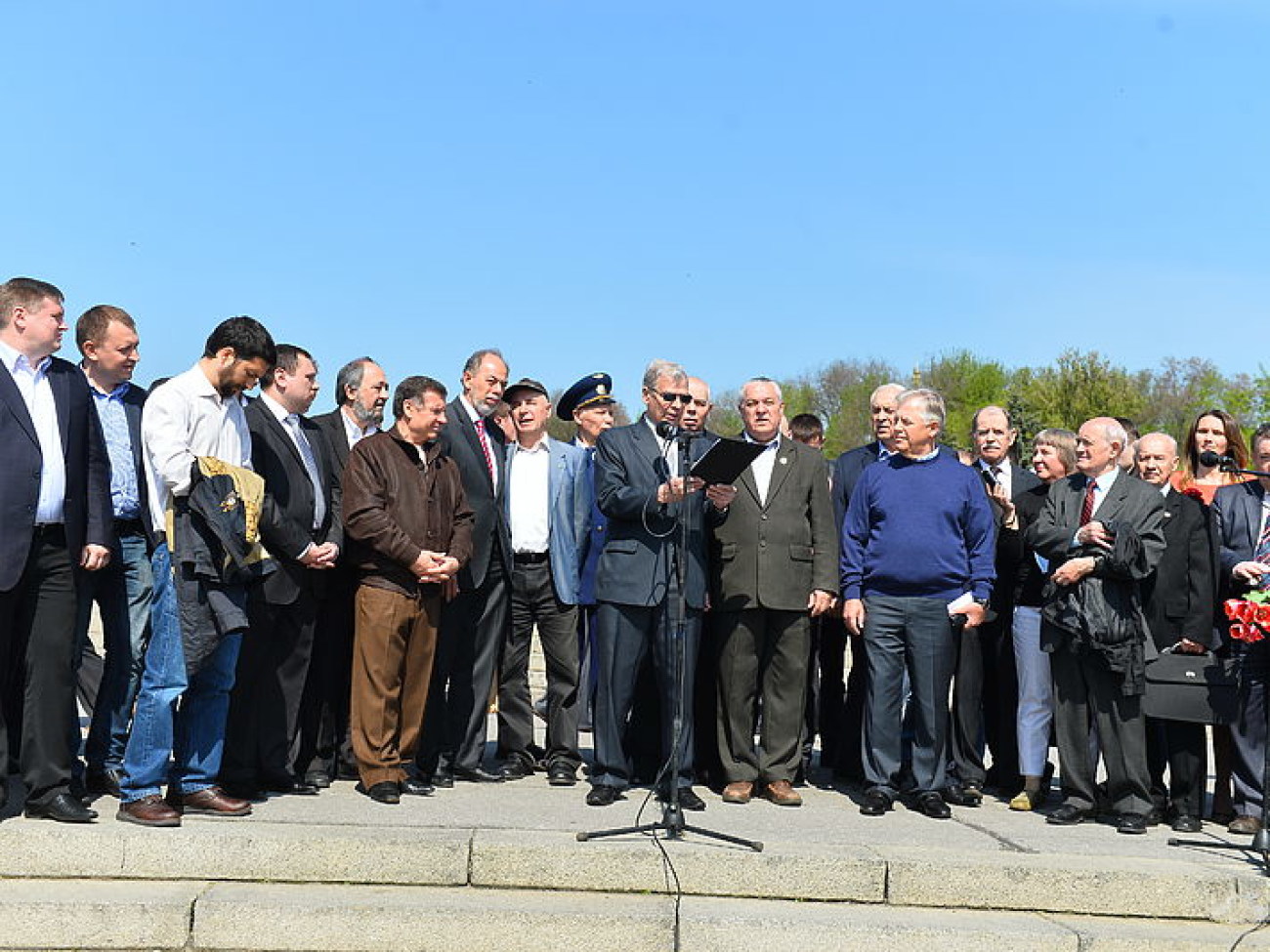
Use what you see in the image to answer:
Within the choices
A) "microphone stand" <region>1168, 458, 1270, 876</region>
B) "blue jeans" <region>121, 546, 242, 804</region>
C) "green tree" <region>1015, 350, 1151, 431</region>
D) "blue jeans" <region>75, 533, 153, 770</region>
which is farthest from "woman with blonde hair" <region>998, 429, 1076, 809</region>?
"green tree" <region>1015, 350, 1151, 431</region>

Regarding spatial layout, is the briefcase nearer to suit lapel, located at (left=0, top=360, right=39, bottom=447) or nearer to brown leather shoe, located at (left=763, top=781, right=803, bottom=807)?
brown leather shoe, located at (left=763, top=781, right=803, bottom=807)

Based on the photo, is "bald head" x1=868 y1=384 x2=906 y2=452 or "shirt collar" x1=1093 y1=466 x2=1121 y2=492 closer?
"shirt collar" x1=1093 y1=466 x2=1121 y2=492

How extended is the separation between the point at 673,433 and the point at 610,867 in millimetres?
1974

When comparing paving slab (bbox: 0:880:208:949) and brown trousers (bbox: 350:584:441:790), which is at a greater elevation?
brown trousers (bbox: 350:584:441:790)

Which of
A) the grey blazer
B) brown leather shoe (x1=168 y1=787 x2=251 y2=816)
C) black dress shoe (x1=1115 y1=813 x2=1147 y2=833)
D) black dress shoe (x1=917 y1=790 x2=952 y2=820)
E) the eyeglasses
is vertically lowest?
black dress shoe (x1=1115 y1=813 x2=1147 y2=833)

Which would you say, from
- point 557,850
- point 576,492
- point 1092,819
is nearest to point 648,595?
point 576,492

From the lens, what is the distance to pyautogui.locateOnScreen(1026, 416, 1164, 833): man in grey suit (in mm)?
6676

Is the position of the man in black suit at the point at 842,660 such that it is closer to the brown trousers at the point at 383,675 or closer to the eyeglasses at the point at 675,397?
the eyeglasses at the point at 675,397

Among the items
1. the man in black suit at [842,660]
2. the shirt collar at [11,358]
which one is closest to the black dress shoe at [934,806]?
the man in black suit at [842,660]

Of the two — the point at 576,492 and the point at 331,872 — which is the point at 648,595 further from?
the point at 331,872

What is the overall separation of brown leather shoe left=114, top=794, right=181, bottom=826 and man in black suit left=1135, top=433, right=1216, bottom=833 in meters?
4.86

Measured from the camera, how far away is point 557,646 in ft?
24.7

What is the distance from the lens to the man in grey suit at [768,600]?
6879 mm

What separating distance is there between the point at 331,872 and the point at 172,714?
1067mm
